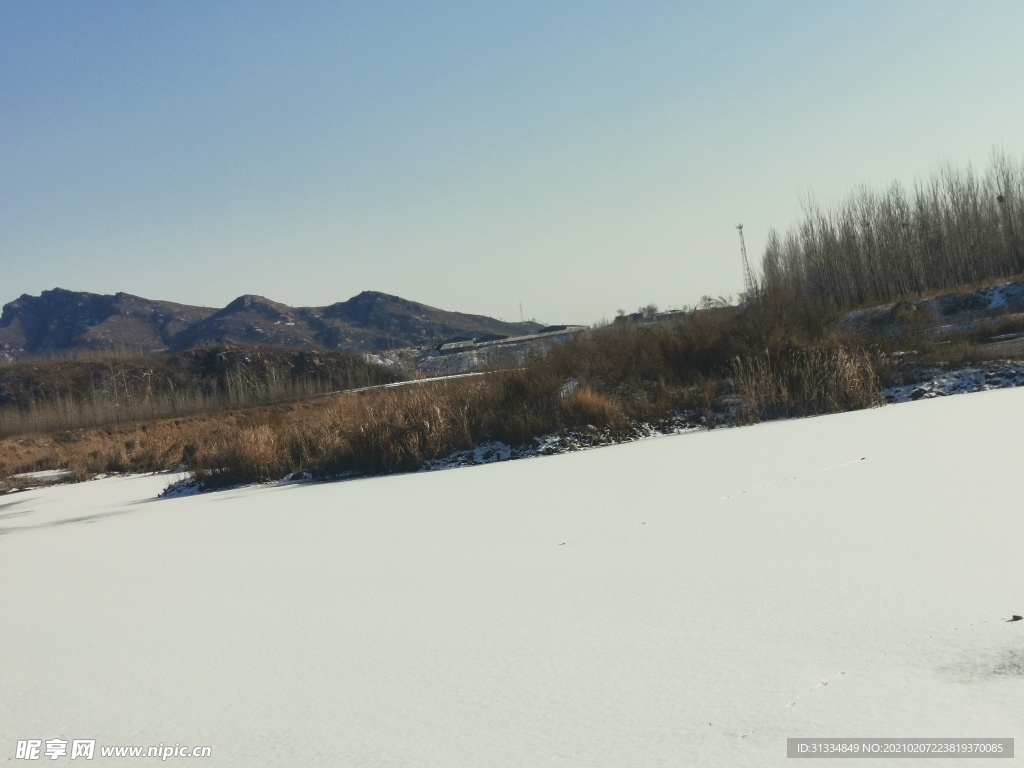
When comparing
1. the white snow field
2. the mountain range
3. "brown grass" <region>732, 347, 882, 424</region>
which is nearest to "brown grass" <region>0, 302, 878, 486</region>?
"brown grass" <region>732, 347, 882, 424</region>

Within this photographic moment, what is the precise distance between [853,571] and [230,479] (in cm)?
1177

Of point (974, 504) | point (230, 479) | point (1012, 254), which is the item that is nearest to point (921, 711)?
point (974, 504)

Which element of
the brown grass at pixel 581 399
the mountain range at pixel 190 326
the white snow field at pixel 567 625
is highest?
the mountain range at pixel 190 326

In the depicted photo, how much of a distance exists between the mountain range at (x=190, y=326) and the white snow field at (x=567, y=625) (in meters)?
165

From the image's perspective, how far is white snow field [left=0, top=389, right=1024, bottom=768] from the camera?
2512mm

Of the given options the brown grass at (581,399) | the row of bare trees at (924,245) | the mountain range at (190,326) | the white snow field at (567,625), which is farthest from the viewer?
the mountain range at (190,326)

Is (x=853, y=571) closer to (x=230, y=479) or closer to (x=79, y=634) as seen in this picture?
(x=79, y=634)

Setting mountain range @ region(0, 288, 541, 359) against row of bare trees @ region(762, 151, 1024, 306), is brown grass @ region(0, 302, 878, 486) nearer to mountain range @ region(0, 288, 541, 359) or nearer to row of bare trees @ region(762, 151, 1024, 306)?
row of bare trees @ region(762, 151, 1024, 306)

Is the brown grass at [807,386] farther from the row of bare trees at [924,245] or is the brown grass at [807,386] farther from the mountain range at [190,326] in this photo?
the mountain range at [190,326]

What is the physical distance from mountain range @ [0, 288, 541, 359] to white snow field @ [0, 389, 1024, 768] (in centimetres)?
16524

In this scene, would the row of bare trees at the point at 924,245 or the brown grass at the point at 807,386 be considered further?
the row of bare trees at the point at 924,245

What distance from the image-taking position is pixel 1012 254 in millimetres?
35594

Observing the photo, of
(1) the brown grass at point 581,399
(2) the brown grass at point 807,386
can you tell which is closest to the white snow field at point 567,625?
(1) the brown grass at point 581,399

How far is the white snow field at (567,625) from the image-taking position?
8.24 ft
